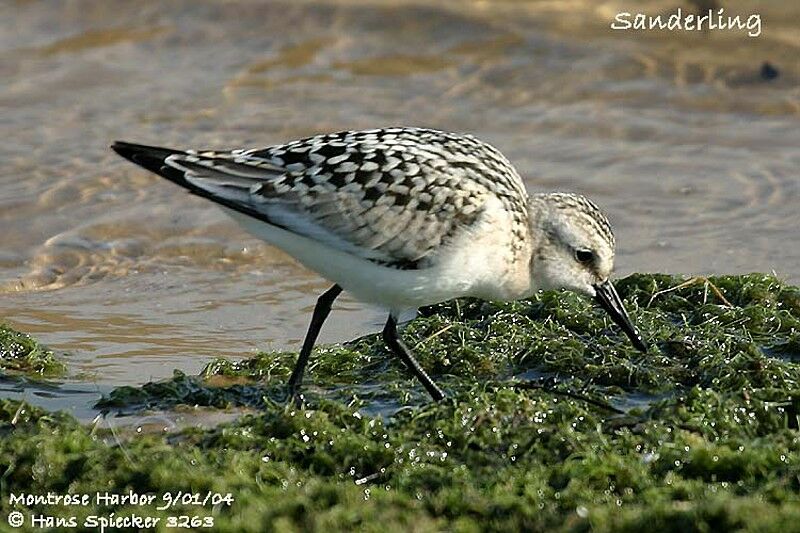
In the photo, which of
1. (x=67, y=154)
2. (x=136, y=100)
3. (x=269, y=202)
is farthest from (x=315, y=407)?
(x=136, y=100)

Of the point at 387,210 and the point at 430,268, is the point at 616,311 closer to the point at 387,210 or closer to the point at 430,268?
the point at 430,268

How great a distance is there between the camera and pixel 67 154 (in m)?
12.2

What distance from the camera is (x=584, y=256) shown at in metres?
6.93

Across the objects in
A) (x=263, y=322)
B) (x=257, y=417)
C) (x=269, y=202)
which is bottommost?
(x=263, y=322)

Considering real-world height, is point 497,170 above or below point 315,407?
above

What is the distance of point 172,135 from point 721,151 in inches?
205

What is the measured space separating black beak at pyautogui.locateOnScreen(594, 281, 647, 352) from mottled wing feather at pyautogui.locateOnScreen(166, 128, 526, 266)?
813 mm

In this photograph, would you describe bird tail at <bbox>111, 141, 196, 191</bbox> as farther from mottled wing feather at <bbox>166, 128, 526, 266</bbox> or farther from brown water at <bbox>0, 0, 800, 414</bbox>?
brown water at <bbox>0, 0, 800, 414</bbox>

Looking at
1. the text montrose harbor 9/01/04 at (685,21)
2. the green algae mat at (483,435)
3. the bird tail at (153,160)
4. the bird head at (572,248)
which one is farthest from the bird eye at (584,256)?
the text montrose harbor 9/01/04 at (685,21)

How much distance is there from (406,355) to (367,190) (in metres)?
0.91

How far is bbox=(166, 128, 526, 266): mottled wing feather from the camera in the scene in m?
6.41

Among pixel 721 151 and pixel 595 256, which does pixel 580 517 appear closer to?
pixel 595 256

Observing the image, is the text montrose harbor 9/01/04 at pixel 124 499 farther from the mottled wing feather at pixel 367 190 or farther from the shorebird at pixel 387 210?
the mottled wing feather at pixel 367 190

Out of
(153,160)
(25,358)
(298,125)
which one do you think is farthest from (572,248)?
(298,125)
